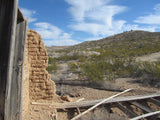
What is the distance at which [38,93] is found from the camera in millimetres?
4895

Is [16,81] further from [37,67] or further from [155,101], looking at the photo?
[155,101]

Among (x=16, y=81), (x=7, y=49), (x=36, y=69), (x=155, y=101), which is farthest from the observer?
(x=155, y=101)

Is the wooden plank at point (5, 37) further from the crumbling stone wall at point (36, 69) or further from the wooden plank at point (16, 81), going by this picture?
the crumbling stone wall at point (36, 69)

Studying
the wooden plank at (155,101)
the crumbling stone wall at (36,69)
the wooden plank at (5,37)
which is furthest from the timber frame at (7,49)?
the wooden plank at (155,101)

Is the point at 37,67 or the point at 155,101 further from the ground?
the point at 37,67

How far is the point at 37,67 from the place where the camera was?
15.8 ft

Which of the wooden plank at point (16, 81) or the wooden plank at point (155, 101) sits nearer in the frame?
the wooden plank at point (16, 81)

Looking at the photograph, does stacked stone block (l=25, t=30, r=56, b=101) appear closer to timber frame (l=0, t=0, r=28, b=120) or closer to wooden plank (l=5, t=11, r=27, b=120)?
wooden plank (l=5, t=11, r=27, b=120)

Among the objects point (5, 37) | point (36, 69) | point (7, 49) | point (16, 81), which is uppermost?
point (5, 37)

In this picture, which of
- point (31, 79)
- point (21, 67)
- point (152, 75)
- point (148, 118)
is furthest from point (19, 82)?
point (152, 75)

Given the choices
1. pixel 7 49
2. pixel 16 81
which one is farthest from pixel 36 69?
pixel 7 49

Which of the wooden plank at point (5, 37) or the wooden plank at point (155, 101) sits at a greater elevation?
the wooden plank at point (5, 37)

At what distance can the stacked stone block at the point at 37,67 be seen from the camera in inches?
Result: 184

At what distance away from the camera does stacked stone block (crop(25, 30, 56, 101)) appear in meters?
4.68
